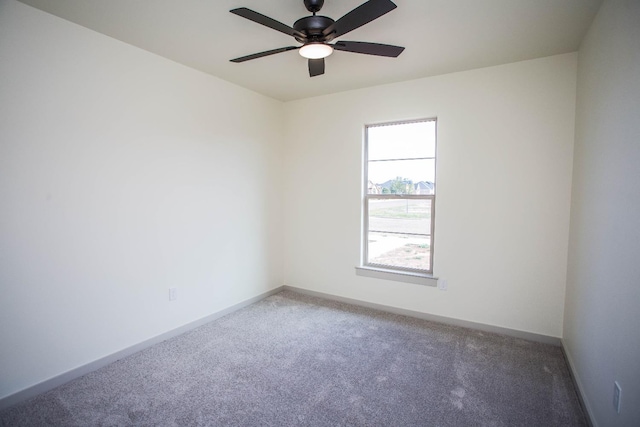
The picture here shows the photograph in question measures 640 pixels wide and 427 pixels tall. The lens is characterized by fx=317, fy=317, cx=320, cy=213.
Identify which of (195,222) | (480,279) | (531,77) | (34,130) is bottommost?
(480,279)

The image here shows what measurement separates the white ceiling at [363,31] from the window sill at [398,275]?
84.7 inches

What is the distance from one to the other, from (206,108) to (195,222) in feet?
3.94

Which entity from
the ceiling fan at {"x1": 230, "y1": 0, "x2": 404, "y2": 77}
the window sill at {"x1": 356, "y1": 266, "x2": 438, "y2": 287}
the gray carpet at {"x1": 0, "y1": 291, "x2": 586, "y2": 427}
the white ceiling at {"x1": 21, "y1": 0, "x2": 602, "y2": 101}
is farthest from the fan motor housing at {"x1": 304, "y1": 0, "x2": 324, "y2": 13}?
the window sill at {"x1": 356, "y1": 266, "x2": 438, "y2": 287}

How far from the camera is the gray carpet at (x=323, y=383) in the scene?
6.45ft

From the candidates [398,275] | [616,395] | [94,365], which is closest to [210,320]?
[94,365]

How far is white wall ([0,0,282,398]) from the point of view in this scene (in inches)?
82.4

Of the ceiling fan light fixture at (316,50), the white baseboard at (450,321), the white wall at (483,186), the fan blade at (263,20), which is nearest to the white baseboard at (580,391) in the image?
the white baseboard at (450,321)

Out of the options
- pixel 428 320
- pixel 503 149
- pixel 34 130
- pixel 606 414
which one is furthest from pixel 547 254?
pixel 34 130

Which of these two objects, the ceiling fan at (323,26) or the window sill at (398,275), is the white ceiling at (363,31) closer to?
the ceiling fan at (323,26)

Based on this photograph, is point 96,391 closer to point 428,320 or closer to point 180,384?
point 180,384

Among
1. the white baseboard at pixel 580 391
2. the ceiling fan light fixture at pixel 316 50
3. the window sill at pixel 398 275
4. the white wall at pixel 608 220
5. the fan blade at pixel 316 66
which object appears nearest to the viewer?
the white wall at pixel 608 220

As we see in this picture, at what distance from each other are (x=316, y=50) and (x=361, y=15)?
456 millimetres

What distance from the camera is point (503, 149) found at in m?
3.04

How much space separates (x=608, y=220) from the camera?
5.88 ft
